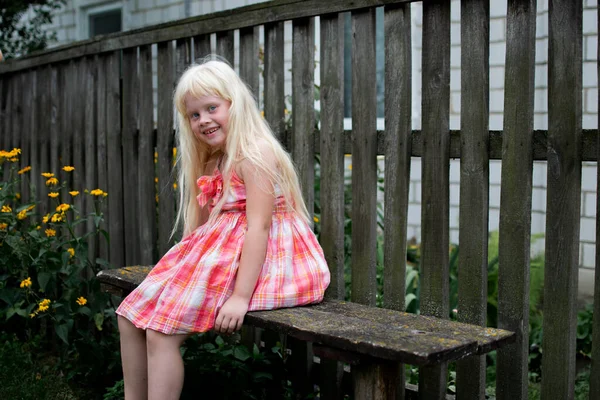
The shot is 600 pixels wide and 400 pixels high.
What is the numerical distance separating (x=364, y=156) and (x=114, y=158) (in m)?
1.88

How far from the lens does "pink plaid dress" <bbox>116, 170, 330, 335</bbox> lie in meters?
2.67

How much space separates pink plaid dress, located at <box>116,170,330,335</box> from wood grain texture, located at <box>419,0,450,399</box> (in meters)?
0.41

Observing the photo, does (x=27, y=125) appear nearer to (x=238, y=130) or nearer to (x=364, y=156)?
(x=238, y=130)

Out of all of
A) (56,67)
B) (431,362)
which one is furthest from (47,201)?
(431,362)

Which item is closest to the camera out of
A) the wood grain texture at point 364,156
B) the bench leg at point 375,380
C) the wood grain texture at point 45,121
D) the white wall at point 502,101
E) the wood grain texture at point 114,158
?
the bench leg at point 375,380

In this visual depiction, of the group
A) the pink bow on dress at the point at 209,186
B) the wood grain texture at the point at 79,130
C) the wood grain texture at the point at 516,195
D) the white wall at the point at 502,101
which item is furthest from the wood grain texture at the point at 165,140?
the white wall at the point at 502,101

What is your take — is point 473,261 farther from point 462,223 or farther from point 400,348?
point 400,348

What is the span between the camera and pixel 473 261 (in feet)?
8.60

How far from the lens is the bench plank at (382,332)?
6.77ft

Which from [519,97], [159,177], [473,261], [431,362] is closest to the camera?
[431,362]

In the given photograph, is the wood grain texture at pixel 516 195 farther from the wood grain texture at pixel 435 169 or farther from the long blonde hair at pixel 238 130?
the long blonde hair at pixel 238 130

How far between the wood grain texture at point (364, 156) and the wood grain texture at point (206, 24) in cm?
14

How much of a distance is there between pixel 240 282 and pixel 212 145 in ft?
1.94

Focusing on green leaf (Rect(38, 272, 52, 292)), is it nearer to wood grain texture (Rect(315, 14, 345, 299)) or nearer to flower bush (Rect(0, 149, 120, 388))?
flower bush (Rect(0, 149, 120, 388))
